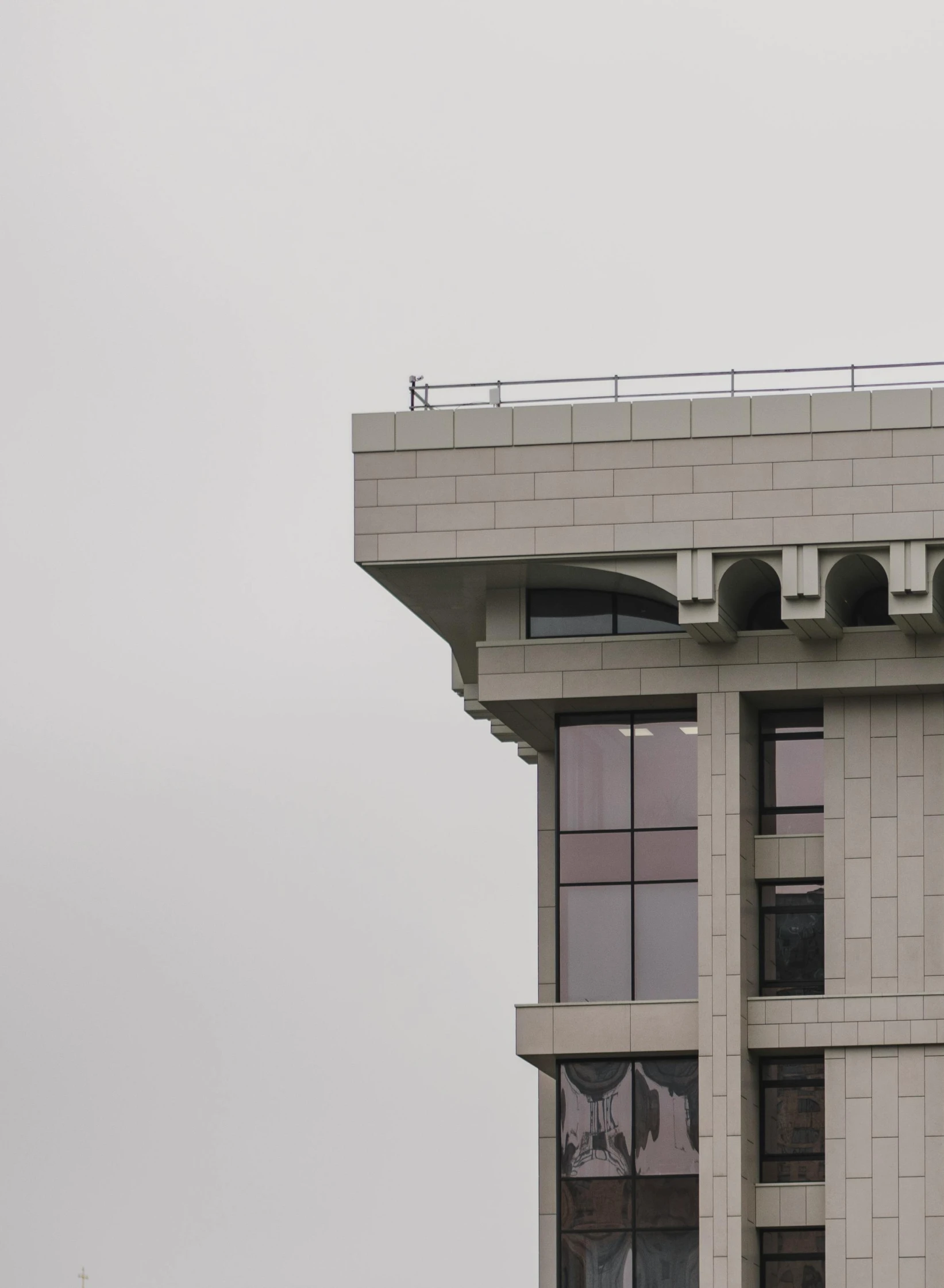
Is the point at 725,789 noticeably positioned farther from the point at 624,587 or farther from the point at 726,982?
the point at 624,587

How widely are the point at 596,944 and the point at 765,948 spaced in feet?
10.5

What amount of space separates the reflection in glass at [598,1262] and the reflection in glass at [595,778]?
302 inches

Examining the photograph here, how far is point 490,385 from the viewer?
56531 mm

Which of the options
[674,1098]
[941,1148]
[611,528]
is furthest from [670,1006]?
[611,528]

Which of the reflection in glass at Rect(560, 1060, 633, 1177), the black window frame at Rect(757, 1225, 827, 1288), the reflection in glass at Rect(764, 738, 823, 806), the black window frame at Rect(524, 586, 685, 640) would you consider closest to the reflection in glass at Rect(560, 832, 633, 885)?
the reflection in glass at Rect(764, 738, 823, 806)

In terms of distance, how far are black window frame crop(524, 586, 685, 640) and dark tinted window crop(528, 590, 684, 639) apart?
1 cm

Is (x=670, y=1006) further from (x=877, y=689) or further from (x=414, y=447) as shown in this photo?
(x=414, y=447)

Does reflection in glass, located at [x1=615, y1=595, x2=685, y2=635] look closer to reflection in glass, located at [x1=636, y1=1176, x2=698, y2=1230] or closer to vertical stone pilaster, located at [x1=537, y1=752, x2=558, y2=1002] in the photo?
vertical stone pilaster, located at [x1=537, y1=752, x2=558, y2=1002]

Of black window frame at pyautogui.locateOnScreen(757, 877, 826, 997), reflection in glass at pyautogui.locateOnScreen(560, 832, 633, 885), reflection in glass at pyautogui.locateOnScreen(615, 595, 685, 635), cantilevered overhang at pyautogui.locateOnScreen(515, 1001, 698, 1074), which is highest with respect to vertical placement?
reflection in glass at pyautogui.locateOnScreen(615, 595, 685, 635)

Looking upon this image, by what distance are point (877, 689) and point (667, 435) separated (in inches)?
241

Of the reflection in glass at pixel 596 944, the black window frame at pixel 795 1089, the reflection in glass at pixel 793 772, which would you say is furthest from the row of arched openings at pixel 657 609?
the black window frame at pixel 795 1089

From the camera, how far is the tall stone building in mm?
53500

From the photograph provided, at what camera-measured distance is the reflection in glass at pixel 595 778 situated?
5625 cm

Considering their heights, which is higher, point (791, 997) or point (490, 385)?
point (490, 385)
